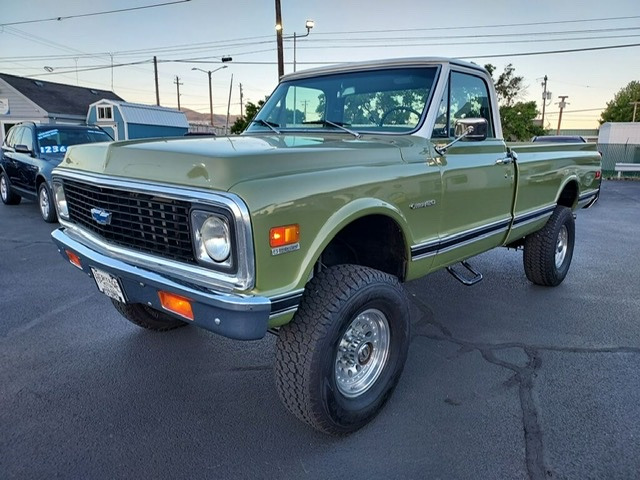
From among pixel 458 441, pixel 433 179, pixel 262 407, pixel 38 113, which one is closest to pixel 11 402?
pixel 262 407

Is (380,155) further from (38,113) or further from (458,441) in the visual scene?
(38,113)

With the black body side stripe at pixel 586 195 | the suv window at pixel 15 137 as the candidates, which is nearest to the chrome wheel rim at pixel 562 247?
the black body side stripe at pixel 586 195

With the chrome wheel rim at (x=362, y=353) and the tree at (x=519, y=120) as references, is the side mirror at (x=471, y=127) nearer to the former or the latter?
the chrome wheel rim at (x=362, y=353)

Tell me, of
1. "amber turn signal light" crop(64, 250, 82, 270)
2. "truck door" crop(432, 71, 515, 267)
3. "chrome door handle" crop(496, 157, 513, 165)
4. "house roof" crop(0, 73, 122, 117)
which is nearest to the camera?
"amber turn signal light" crop(64, 250, 82, 270)

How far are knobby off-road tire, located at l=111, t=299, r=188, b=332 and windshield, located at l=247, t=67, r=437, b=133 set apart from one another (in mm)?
1664

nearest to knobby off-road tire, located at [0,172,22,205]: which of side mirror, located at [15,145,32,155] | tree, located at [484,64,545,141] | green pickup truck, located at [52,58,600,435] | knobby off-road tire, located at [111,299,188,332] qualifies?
side mirror, located at [15,145,32,155]

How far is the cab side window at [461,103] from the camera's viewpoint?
3.38m

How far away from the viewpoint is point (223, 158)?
212cm

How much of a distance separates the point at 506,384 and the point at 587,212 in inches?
376

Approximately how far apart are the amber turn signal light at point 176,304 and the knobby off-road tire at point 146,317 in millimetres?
1395

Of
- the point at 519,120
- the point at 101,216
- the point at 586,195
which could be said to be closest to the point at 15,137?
the point at 101,216

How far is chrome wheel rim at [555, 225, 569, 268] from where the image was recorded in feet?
17.5

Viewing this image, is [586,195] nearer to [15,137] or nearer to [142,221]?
[142,221]

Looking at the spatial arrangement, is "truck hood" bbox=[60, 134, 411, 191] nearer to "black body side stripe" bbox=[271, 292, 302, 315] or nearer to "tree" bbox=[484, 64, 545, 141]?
"black body side stripe" bbox=[271, 292, 302, 315]
